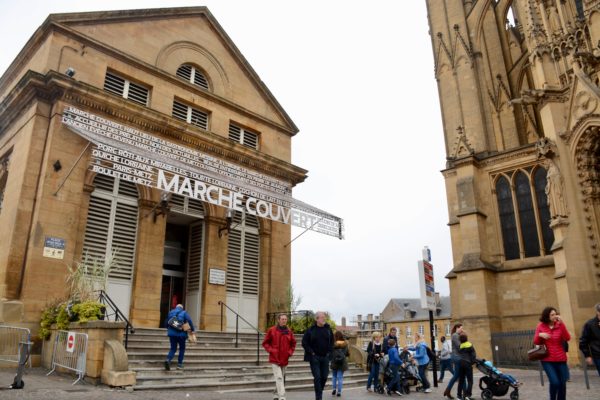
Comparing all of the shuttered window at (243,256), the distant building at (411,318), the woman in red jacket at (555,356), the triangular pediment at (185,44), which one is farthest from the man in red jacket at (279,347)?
the distant building at (411,318)

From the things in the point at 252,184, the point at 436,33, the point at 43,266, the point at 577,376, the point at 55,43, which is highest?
the point at 436,33

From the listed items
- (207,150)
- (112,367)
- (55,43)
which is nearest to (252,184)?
(207,150)

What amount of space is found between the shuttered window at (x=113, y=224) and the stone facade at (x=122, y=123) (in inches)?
10.1

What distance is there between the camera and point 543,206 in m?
21.8

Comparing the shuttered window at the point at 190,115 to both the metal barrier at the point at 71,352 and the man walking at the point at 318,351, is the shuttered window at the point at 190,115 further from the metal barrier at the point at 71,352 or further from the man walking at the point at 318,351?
the man walking at the point at 318,351

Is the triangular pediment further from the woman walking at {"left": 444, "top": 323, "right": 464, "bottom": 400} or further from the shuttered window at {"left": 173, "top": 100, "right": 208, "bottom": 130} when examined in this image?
the woman walking at {"left": 444, "top": 323, "right": 464, "bottom": 400}

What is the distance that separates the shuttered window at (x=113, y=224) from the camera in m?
13.6

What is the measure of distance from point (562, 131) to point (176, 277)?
1608 cm

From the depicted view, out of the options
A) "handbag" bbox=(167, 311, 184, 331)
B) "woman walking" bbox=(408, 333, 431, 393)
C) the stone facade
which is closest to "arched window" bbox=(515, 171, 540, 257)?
the stone facade

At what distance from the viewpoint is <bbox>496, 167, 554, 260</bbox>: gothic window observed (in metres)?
21.7

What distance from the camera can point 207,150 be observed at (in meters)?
16.8

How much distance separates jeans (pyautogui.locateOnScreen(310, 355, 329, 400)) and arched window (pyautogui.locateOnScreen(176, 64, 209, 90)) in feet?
43.9

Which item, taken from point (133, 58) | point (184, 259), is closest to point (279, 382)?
point (184, 259)

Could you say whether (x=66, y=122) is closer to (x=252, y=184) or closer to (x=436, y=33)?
(x=252, y=184)
